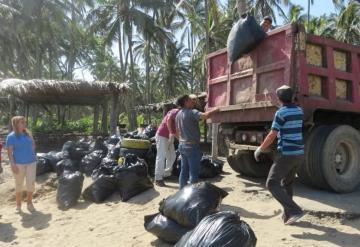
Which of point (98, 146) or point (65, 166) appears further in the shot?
point (98, 146)

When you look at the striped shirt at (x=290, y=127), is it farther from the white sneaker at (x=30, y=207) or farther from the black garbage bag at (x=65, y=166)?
the black garbage bag at (x=65, y=166)

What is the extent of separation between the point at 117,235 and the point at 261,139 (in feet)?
8.61

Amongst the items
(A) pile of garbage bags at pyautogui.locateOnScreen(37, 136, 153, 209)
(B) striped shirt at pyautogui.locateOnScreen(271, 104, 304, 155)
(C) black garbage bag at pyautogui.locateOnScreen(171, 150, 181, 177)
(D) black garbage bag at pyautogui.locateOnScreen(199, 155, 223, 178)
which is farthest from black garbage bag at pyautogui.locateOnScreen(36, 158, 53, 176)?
(B) striped shirt at pyautogui.locateOnScreen(271, 104, 304, 155)

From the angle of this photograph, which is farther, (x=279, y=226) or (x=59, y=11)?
(x=59, y=11)

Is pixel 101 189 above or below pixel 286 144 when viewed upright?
below

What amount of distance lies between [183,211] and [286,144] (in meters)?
1.34

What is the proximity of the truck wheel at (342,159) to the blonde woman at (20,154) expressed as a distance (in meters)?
4.41

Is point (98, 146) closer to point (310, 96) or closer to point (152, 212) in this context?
point (152, 212)

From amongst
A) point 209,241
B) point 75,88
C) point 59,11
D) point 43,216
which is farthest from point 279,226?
point 59,11

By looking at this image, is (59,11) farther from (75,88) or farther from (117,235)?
(117,235)

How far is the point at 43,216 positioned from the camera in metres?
6.91

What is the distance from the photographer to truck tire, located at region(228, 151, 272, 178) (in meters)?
8.22

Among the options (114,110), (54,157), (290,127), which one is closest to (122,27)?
(114,110)

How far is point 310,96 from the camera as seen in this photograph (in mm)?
6273
